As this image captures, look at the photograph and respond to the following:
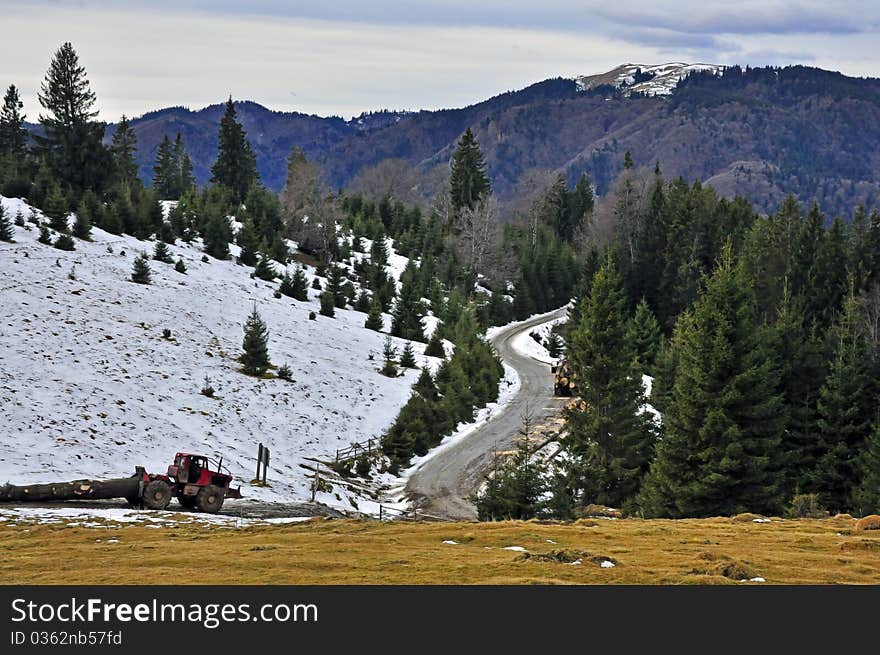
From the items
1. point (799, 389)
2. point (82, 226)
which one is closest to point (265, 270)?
point (82, 226)

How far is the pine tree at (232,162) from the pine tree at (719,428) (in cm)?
7277

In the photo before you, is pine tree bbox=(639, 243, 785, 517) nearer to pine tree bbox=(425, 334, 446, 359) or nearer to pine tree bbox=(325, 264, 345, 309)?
pine tree bbox=(425, 334, 446, 359)

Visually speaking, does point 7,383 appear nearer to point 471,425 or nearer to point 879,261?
point 471,425

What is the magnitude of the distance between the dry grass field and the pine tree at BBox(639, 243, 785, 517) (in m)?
9.86

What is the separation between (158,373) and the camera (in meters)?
42.8

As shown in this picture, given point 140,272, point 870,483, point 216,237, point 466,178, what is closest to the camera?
point 870,483

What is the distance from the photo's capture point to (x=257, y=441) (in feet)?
134

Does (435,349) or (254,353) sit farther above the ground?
(254,353)

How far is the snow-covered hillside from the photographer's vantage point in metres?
33.9

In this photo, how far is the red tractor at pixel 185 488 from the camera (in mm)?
27328

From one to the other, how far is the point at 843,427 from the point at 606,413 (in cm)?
1145

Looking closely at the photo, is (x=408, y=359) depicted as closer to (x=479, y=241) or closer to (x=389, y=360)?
(x=389, y=360)

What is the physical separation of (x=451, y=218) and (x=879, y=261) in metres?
54.6
